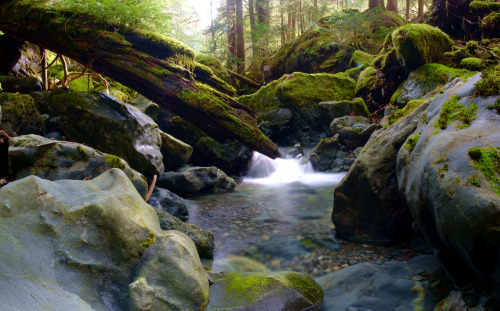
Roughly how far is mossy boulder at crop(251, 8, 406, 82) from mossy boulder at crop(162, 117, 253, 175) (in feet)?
27.0

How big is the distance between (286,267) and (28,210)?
307cm

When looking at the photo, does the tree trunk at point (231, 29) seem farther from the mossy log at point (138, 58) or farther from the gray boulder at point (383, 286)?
the gray boulder at point (383, 286)

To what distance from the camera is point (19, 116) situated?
6164mm

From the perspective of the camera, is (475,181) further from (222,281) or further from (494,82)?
(222,281)

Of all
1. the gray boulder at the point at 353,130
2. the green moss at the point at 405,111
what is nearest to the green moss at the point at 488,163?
the green moss at the point at 405,111

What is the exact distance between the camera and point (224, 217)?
21.2 feet

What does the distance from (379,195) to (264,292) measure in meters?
2.41

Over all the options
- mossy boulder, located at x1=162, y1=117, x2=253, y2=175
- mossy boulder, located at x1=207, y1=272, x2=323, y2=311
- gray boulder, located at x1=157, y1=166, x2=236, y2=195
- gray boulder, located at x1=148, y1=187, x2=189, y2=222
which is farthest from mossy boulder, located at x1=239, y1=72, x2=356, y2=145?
mossy boulder, located at x1=207, y1=272, x2=323, y2=311

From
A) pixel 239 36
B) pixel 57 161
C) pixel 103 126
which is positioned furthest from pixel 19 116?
pixel 239 36

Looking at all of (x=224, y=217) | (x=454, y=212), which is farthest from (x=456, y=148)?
(x=224, y=217)

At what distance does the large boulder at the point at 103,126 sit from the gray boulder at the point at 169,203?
3.57 feet

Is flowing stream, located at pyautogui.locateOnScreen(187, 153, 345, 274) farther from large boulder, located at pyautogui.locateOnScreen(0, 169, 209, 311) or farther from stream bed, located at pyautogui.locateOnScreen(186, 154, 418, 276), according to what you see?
large boulder, located at pyautogui.locateOnScreen(0, 169, 209, 311)

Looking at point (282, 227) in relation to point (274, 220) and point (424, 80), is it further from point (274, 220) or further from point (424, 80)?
point (424, 80)

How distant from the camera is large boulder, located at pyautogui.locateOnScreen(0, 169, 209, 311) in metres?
2.02
